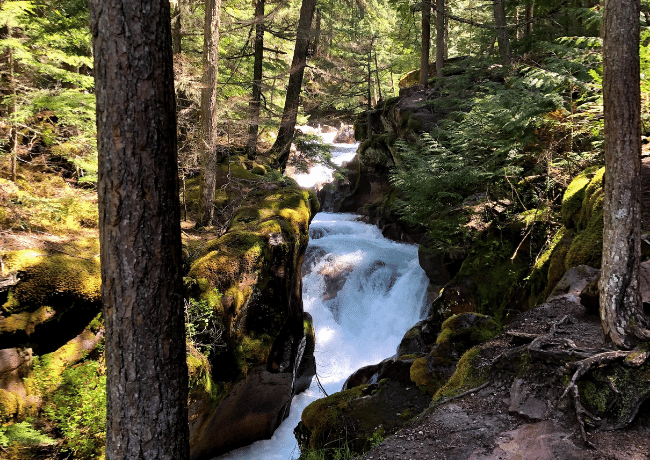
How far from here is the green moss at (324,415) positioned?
21.1 feet

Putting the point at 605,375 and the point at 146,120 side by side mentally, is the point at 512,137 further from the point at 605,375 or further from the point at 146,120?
the point at 146,120

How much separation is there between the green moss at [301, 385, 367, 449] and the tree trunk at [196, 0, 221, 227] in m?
4.80

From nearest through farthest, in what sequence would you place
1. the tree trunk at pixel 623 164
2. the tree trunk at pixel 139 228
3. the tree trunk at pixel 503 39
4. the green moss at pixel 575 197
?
the tree trunk at pixel 139 228, the tree trunk at pixel 623 164, the green moss at pixel 575 197, the tree trunk at pixel 503 39

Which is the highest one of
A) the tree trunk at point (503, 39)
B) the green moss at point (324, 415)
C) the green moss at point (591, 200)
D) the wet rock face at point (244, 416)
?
the tree trunk at point (503, 39)

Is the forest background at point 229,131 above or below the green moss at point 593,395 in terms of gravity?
above

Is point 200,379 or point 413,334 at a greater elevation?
point 200,379

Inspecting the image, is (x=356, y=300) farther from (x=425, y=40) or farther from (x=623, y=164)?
(x=425, y=40)

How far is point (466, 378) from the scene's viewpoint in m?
4.89

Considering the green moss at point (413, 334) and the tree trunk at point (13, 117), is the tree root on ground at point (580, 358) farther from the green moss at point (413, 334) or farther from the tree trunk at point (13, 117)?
the tree trunk at point (13, 117)

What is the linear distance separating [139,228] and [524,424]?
3549 mm

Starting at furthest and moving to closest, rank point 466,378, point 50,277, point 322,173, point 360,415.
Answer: point 322,173
point 360,415
point 50,277
point 466,378

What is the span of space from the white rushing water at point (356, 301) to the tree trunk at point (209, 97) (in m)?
5.79

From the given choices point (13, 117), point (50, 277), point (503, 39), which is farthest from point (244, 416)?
point (503, 39)

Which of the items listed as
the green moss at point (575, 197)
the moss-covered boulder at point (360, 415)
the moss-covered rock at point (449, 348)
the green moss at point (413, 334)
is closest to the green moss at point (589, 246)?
the green moss at point (575, 197)
